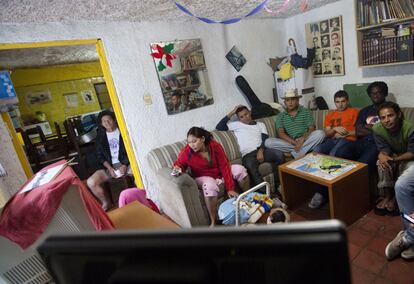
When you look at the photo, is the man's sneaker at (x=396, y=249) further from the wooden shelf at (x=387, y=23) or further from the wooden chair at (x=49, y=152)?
the wooden chair at (x=49, y=152)

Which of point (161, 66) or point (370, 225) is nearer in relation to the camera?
point (370, 225)

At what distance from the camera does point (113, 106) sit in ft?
8.68

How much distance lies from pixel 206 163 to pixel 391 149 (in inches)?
64.3

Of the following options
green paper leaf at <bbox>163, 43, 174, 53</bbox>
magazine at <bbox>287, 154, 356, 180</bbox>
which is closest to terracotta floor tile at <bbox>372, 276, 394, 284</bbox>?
magazine at <bbox>287, 154, 356, 180</bbox>

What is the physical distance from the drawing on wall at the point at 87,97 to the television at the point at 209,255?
649 cm

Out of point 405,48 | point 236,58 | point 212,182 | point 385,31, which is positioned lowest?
point 212,182

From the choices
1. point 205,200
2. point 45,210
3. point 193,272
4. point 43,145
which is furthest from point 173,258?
point 43,145

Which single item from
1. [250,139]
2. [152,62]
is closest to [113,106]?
[152,62]

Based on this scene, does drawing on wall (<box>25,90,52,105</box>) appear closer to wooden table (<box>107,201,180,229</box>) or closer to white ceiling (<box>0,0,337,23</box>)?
white ceiling (<box>0,0,337,23</box>)

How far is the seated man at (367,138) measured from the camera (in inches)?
90.5

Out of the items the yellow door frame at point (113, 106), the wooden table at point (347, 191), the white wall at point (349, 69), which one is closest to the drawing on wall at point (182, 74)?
the yellow door frame at point (113, 106)

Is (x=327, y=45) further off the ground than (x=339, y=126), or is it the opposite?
(x=327, y=45)

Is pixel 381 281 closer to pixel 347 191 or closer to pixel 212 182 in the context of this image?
pixel 347 191

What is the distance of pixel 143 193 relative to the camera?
1.53 m
